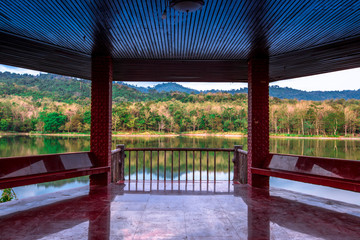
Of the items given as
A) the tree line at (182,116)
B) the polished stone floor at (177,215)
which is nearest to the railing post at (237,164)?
the polished stone floor at (177,215)

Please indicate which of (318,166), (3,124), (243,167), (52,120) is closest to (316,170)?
(318,166)

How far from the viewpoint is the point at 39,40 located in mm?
4578

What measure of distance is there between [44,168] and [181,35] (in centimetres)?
387

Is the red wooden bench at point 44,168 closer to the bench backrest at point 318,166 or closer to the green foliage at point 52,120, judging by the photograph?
the bench backrest at point 318,166

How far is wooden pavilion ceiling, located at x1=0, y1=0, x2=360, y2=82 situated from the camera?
10.8ft

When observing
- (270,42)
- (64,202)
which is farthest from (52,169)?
(270,42)

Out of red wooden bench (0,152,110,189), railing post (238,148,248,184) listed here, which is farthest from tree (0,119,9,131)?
railing post (238,148,248,184)

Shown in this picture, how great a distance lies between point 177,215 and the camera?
3617mm

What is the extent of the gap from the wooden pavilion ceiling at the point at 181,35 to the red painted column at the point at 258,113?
362 millimetres

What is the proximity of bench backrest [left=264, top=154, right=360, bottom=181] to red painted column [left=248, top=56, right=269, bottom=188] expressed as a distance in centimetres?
32

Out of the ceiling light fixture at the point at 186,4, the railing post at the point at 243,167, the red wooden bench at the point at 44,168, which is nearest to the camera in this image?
the ceiling light fixture at the point at 186,4

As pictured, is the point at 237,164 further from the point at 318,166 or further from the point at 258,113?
the point at 318,166

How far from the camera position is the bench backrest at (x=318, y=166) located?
4.21 metres

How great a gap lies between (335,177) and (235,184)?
2.27 m
